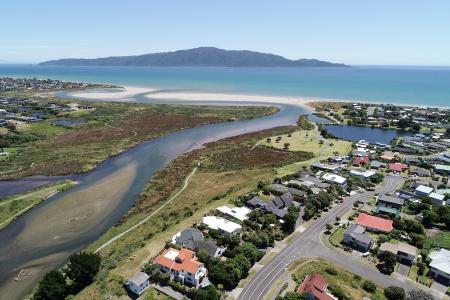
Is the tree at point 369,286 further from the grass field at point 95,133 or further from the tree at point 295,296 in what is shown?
the grass field at point 95,133

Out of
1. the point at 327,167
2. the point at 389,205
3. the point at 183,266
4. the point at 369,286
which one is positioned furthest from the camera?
the point at 327,167

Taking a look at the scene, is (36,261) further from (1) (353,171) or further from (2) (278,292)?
(1) (353,171)

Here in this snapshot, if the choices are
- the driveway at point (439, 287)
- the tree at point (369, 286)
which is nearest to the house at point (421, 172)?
the driveway at point (439, 287)

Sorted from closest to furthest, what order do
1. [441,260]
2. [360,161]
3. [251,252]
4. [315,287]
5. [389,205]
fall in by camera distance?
[315,287] → [441,260] → [251,252] → [389,205] → [360,161]

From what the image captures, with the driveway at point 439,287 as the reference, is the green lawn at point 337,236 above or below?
above

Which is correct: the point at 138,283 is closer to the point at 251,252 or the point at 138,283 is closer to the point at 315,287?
the point at 251,252

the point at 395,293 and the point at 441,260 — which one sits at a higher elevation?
the point at 441,260

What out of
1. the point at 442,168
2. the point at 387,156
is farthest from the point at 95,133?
the point at 442,168
